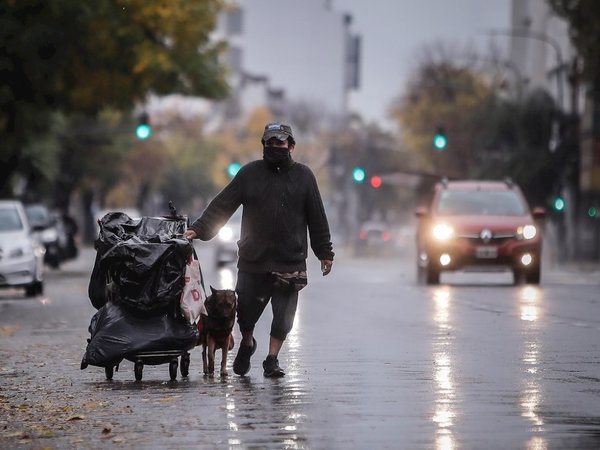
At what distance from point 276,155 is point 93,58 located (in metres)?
30.8

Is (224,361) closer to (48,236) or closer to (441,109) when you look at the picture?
(48,236)

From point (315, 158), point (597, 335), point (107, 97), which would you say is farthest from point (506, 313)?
point (315, 158)

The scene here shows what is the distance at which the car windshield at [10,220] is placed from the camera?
99.6 ft

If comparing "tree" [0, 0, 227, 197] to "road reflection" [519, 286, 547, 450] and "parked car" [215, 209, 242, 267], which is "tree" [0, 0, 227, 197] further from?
"road reflection" [519, 286, 547, 450]

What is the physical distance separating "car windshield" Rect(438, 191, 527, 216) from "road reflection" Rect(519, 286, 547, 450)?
7.93 m

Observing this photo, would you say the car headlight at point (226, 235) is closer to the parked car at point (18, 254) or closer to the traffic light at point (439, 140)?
the traffic light at point (439, 140)

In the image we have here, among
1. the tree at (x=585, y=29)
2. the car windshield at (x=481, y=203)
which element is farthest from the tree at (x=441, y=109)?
the car windshield at (x=481, y=203)

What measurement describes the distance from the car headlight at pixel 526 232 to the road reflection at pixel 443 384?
29.5ft

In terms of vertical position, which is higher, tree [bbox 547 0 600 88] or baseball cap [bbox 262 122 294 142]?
tree [bbox 547 0 600 88]

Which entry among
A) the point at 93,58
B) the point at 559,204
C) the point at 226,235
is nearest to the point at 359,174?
the point at 559,204

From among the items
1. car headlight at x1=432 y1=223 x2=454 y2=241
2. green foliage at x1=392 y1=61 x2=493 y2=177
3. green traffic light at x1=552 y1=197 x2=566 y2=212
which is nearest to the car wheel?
car headlight at x1=432 y1=223 x2=454 y2=241

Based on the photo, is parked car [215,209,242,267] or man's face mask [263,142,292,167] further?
parked car [215,209,242,267]

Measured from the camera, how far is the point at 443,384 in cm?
1195

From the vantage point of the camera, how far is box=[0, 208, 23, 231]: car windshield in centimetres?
3036
